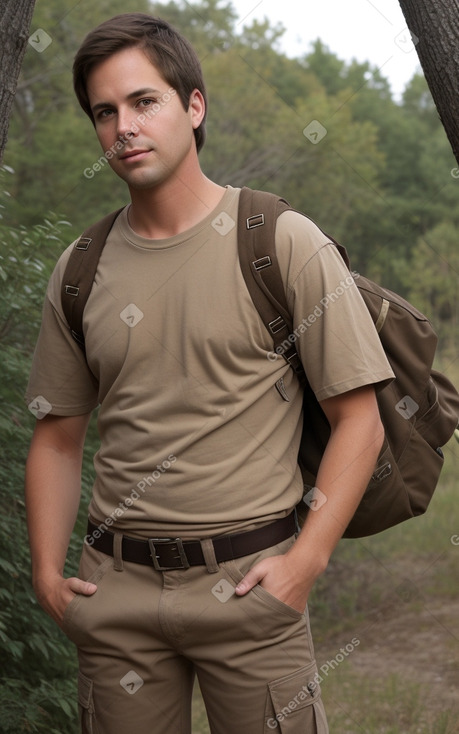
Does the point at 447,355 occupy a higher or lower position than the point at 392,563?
lower

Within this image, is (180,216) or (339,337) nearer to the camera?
(339,337)

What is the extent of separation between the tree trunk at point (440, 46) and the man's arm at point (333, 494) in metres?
1.00

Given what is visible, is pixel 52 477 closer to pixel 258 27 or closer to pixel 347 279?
pixel 347 279

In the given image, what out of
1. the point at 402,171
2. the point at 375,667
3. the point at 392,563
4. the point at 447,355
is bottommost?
the point at 402,171

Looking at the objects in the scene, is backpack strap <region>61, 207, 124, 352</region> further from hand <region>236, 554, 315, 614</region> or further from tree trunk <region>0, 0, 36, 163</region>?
hand <region>236, 554, 315, 614</region>

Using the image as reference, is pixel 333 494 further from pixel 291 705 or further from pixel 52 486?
pixel 52 486

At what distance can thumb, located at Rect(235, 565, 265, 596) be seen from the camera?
6.95ft

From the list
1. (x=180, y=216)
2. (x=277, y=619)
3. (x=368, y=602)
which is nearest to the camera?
(x=277, y=619)

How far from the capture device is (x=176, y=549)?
7.11ft

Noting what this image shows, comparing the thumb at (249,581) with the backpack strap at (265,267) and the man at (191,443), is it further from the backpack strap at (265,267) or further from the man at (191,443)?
the backpack strap at (265,267)

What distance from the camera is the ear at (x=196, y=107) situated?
242cm

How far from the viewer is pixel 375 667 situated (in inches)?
273

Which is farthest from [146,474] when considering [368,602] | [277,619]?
[368,602]

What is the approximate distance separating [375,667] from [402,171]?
143ft
